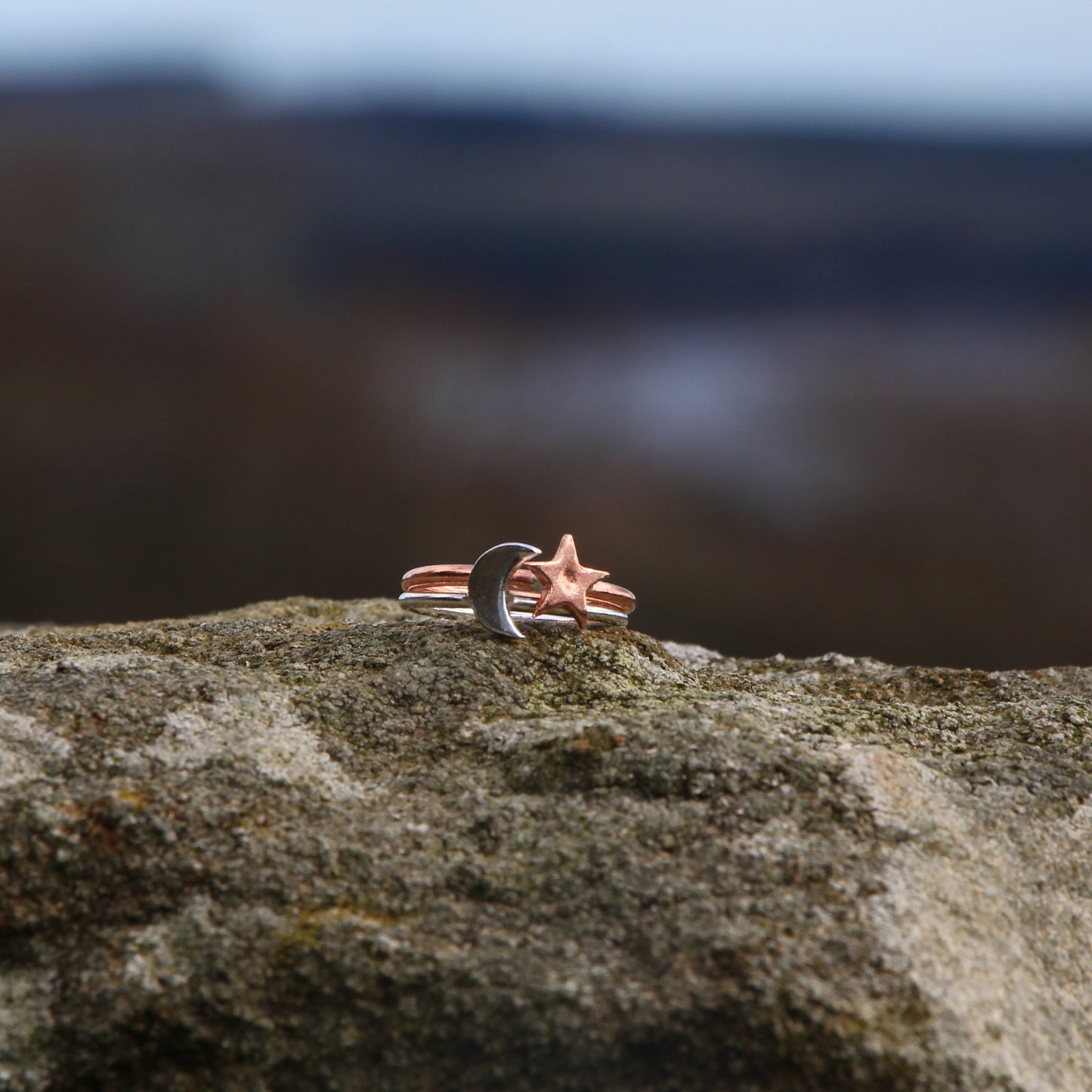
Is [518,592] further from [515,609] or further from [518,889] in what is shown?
[518,889]

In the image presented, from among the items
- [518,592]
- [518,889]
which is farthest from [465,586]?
[518,889]

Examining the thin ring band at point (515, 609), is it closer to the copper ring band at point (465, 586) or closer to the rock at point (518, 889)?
the copper ring band at point (465, 586)

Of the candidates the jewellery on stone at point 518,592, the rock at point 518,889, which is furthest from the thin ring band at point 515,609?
the rock at point 518,889

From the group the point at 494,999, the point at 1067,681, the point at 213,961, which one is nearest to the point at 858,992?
the point at 494,999

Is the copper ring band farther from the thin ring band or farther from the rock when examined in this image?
the rock

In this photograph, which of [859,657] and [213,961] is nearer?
[213,961]

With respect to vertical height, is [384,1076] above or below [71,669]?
below

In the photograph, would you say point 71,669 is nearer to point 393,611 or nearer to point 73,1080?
point 73,1080
